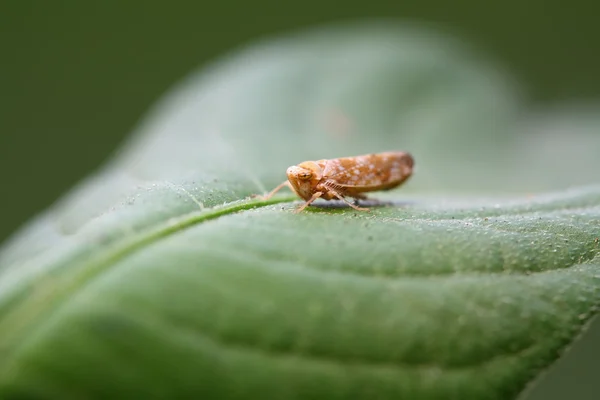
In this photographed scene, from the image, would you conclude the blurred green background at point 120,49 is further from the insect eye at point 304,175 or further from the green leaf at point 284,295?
the insect eye at point 304,175

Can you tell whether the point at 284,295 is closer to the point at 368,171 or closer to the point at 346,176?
the point at 346,176

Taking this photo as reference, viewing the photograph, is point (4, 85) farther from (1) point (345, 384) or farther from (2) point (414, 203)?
(1) point (345, 384)

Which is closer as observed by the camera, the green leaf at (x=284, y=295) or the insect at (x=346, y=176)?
the green leaf at (x=284, y=295)

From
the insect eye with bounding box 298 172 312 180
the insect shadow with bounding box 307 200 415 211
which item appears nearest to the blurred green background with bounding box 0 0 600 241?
the insect shadow with bounding box 307 200 415 211

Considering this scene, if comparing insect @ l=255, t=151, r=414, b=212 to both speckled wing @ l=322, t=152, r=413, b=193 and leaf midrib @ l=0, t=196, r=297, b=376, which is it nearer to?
speckled wing @ l=322, t=152, r=413, b=193

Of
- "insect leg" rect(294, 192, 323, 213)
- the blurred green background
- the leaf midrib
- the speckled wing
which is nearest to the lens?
the leaf midrib

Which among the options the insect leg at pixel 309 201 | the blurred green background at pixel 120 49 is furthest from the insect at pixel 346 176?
the blurred green background at pixel 120 49

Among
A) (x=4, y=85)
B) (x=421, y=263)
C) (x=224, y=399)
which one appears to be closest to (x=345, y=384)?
(x=224, y=399)
